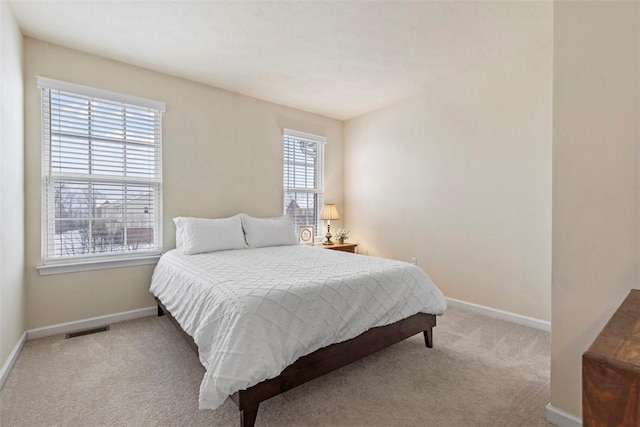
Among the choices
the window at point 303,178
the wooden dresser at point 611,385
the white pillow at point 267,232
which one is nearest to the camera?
the wooden dresser at point 611,385

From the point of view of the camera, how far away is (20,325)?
2441 mm

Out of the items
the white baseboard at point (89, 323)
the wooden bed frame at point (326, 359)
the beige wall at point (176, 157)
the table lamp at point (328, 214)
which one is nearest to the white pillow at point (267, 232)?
the beige wall at point (176, 157)

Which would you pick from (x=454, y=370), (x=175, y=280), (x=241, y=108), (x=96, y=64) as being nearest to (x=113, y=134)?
(x=96, y=64)

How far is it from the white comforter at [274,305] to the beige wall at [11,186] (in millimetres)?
995

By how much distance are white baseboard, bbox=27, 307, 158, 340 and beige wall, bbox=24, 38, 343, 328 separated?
5 centimetres

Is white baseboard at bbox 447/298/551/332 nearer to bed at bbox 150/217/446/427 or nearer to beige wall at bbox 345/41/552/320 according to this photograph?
beige wall at bbox 345/41/552/320

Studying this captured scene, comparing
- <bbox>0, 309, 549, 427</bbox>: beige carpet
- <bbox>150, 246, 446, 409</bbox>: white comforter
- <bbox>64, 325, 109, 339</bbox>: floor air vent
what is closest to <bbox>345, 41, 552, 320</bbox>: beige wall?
<bbox>0, 309, 549, 427</bbox>: beige carpet

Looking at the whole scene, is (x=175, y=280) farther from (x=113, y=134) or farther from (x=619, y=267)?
(x=619, y=267)

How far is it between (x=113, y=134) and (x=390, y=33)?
2832 mm

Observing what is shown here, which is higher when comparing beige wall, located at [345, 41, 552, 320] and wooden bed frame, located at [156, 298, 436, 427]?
beige wall, located at [345, 41, 552, 320]

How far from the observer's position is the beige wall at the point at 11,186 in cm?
200

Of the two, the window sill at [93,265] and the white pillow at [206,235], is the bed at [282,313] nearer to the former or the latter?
the white pillow at [206,235]

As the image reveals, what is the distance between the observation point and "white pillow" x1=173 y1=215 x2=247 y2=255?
3.04 metres

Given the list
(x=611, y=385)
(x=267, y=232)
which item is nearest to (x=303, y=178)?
(x=267, y=232)
